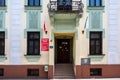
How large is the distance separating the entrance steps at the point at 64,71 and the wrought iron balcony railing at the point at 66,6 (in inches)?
207

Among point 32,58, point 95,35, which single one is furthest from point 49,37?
point 95,35

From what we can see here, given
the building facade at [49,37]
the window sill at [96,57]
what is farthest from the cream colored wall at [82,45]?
the window sill at [96,57]

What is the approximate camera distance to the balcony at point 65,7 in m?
27.2

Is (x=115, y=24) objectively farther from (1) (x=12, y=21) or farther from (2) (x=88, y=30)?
(1) (x=12, y=21)

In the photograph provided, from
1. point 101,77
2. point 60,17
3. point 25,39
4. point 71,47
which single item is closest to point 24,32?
point 25,39

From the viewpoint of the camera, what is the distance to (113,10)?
93.9ft

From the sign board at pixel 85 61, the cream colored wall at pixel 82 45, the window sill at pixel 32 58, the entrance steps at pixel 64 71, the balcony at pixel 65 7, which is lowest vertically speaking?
the entrance steps at pixel 64 71

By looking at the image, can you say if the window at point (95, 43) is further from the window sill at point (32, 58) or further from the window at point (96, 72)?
the window sill at point (32, 58)

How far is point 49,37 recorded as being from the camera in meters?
28.2

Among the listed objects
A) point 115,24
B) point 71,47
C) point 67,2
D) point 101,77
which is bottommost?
point 101,77

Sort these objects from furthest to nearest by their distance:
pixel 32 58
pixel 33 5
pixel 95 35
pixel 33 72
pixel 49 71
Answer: pixel 95 35
pixel 33 72
pixel 33 5
pixel 32 58
pixel 49 71

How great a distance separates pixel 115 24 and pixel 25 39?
7284 mm

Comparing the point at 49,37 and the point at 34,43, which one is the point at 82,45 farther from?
the point at 34,43

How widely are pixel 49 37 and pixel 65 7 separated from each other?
8.96 feet
